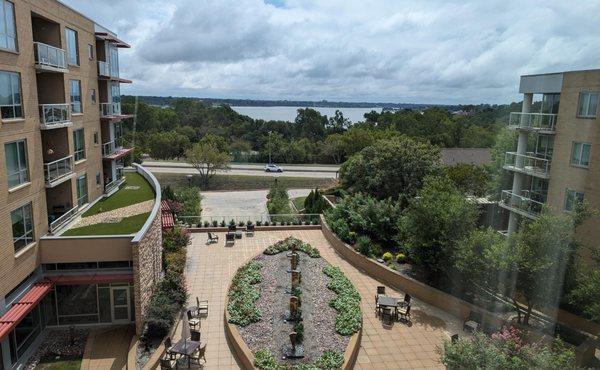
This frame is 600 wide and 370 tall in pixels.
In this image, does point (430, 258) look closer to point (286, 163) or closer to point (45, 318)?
point (45, 318)

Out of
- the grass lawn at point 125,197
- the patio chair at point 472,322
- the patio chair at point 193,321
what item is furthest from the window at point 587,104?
the grass lawn at point 125,197

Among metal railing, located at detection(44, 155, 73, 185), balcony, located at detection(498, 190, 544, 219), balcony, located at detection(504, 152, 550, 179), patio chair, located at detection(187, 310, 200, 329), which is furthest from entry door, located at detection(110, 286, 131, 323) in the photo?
balcony, located at detection(504, 152, 550, 179)

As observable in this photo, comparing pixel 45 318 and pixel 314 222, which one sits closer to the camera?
pixel 45 318

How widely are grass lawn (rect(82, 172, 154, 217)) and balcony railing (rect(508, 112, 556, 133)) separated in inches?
900

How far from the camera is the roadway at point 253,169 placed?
228 feet

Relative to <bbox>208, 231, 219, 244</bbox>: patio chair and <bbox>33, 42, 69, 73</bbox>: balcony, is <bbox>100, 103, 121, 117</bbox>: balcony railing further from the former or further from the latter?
<bbox>208, 231, 219, 244</bbox>: patio chair

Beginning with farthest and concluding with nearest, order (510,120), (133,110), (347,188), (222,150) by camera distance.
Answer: (133,110)
(222,150)
(347,188)
(510,120)

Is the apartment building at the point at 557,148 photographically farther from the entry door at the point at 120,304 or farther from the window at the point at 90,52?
the window at the point at 90,52

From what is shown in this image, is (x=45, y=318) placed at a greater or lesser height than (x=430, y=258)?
lesser

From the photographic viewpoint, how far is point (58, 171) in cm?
1902

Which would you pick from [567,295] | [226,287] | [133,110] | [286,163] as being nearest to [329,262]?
[226,287]

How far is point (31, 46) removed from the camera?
53.9 ft

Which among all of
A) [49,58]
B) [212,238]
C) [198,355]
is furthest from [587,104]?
[49,58]

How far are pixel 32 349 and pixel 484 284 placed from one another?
18.2m
